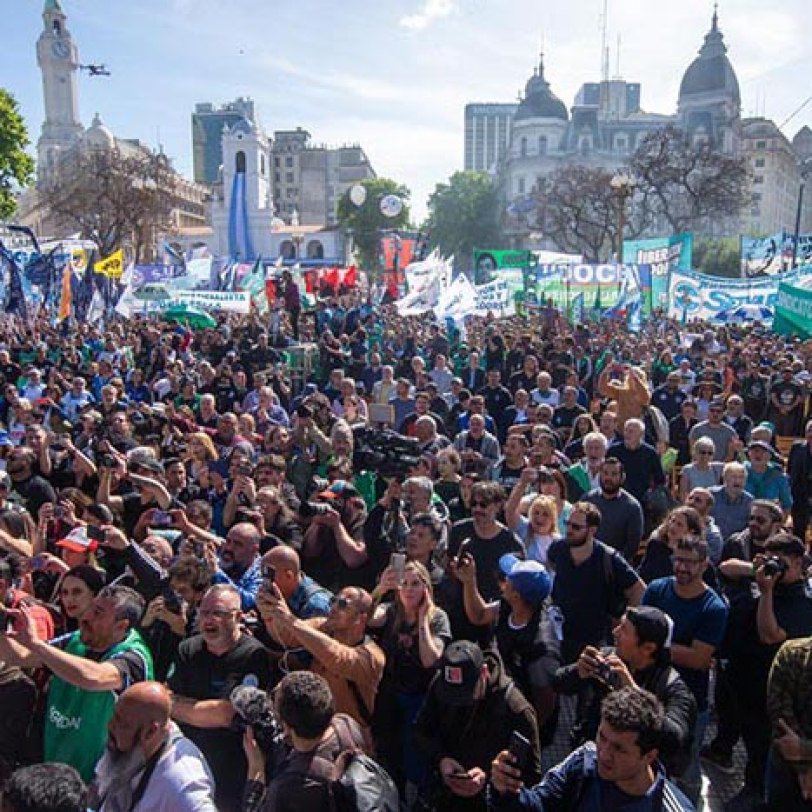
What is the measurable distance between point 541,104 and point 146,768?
10862 cm

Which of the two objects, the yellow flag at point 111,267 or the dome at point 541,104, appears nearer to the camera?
the yellow flag at point 111,267

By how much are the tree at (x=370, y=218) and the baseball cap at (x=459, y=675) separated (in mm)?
74423

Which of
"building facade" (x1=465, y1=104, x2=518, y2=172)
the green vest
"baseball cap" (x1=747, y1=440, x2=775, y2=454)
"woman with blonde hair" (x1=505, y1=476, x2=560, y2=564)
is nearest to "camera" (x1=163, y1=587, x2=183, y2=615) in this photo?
the green vest

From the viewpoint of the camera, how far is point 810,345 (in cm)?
1216

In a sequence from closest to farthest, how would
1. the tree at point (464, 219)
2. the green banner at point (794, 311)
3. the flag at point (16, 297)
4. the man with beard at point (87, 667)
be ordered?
the man with beard at point (87, 667) → the green banner at point (794, 311) → the flag at point (16, 297) → the tree at point (464, 219)

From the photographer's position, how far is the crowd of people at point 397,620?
101 inches

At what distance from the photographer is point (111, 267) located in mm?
16094

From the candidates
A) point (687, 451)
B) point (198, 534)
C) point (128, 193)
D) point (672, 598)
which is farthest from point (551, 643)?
point (128, 193)

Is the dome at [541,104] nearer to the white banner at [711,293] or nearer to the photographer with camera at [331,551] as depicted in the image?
the white banner at [711,293]

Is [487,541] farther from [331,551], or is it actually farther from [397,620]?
[397,620]

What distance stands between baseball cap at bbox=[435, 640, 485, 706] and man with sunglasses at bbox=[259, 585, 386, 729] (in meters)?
0.45

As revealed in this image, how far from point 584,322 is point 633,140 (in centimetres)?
9688

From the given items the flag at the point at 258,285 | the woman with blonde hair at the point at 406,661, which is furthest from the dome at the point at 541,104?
the woman with blonde hair at the point at 406,661

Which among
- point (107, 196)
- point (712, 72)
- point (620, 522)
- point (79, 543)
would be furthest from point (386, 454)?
→ point (712, 72)
